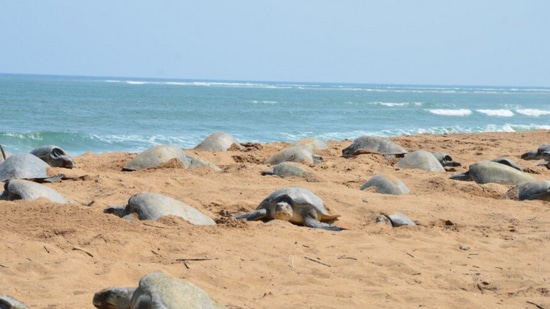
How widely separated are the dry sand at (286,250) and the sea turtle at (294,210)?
9.3 inches

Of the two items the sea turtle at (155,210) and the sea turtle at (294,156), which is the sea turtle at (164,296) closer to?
the sea turtle at (155,210)

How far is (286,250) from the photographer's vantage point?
6254 mm

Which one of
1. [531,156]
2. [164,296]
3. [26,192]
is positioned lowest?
[531,156]

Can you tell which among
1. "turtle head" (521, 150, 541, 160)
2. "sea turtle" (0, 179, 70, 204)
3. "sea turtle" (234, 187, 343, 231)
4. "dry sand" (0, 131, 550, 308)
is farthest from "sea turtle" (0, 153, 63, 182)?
"turtle head" (521, 150, 541, 160)

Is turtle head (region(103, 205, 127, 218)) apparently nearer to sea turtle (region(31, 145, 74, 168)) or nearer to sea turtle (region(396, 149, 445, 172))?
sea turtle (region(31, 145, 74, 168))

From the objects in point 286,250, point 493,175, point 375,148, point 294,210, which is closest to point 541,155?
point 375,148

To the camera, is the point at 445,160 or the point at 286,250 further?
the point at 445,160

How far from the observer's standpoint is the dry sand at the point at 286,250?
16.5 ft

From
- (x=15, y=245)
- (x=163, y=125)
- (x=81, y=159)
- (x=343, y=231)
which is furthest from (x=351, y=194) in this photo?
(x=163, y=125)

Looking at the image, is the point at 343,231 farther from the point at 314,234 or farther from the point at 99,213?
the point at 99,213

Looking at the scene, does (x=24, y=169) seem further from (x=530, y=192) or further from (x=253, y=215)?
(x=530, y=192)

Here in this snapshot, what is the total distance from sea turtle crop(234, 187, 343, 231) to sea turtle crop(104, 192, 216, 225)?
49cm

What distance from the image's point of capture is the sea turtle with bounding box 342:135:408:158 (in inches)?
548

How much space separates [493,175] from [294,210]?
4.31m
